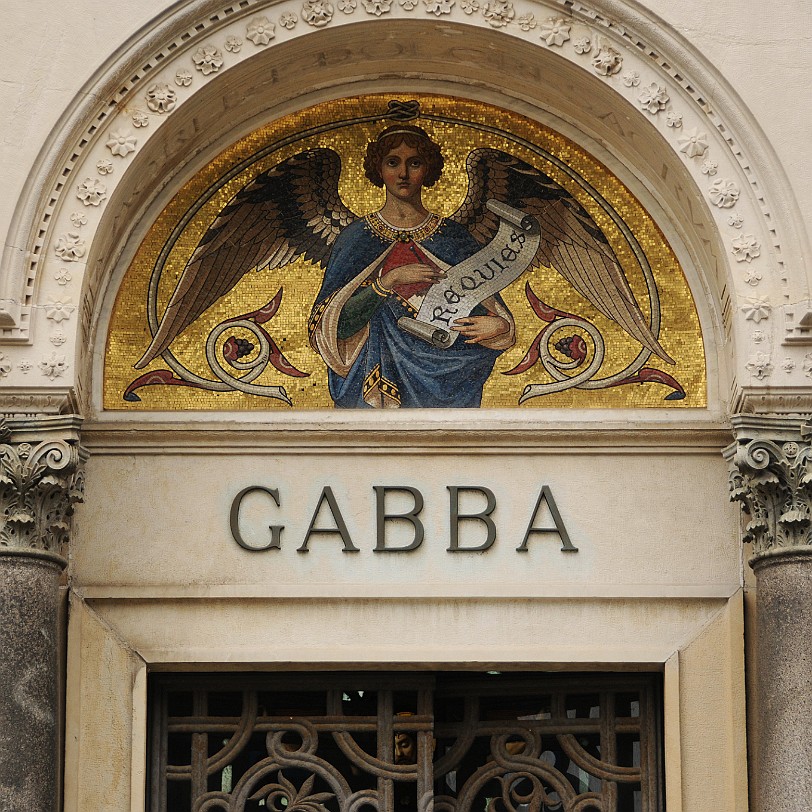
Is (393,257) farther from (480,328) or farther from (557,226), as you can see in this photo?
(557,226)

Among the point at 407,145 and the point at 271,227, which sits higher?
the point at 407,145

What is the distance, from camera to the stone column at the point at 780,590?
8344mm

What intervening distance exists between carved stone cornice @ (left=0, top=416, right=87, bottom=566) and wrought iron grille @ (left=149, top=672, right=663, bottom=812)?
1.22m

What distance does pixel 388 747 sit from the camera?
9.39 metres

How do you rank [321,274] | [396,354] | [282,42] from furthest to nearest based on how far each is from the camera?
1. [321,274]
2. [396,354]
3. [282,42]

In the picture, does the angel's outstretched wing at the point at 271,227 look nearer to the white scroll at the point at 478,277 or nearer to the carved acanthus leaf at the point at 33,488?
the white scroll at the point at 478,277

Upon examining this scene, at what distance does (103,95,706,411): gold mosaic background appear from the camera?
31.4 feet

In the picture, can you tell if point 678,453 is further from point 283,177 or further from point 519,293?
point 283,177

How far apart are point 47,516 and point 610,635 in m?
2.93

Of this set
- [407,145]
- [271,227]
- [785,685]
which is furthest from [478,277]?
[785,685]

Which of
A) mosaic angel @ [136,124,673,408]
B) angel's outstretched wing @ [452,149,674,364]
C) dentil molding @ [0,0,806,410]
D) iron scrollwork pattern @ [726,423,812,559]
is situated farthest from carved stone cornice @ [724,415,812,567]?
angel's outstretched wing @ [452,149,674,364]

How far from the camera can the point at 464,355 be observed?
971 cm

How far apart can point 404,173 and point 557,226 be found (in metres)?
0.91

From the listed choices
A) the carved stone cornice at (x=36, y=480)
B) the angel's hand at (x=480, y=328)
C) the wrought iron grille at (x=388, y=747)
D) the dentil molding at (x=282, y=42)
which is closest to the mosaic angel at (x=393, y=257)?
the angel's hand at (x=480, y=328)
